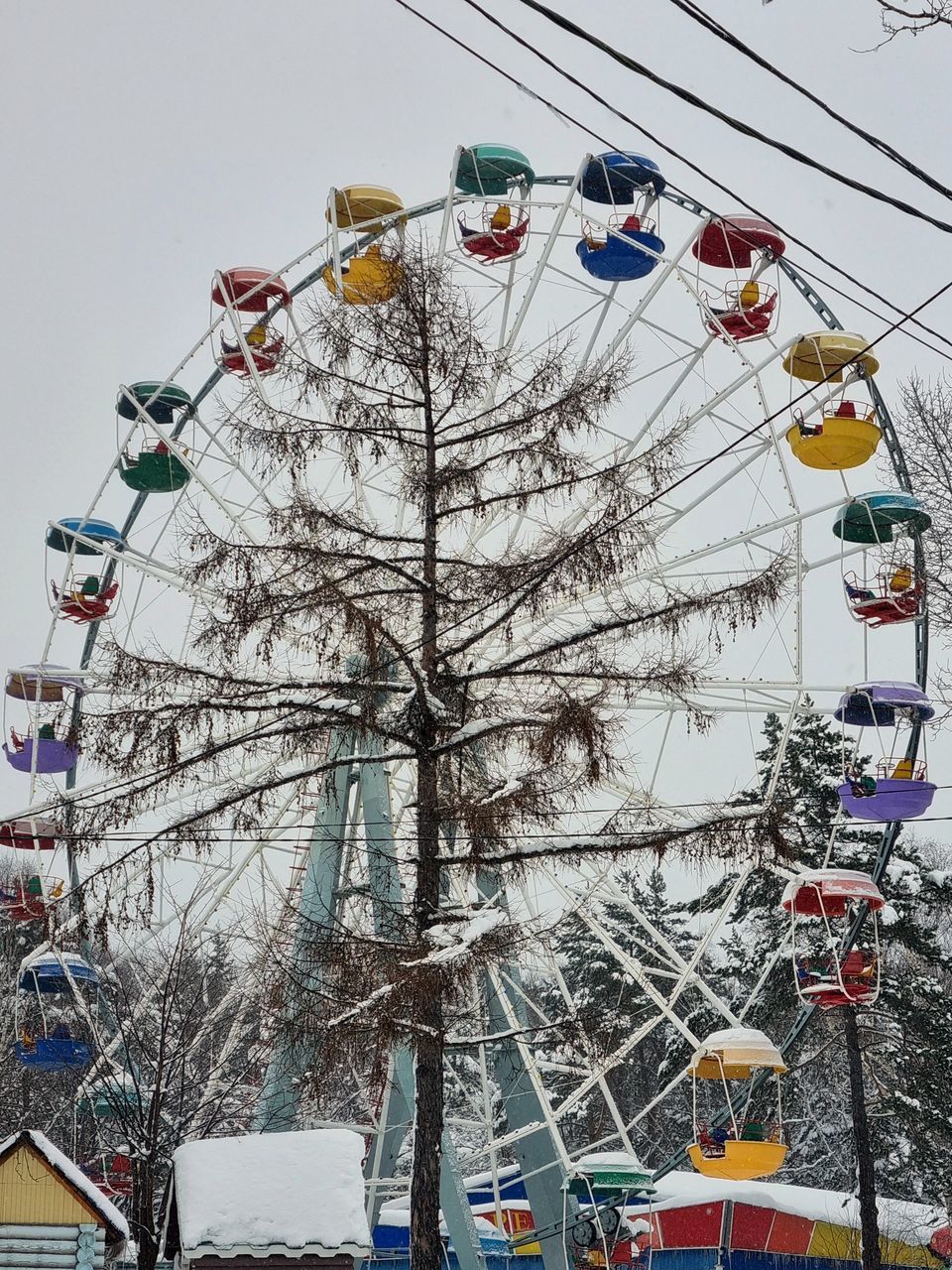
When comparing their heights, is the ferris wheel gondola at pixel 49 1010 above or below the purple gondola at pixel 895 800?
below

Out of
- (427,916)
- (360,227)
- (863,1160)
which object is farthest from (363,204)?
(863,1160)

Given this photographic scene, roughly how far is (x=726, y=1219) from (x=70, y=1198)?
19.9m

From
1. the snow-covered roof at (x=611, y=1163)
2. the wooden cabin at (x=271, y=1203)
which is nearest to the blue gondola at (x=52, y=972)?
the snow-covered roof at (x=611, y=1163)

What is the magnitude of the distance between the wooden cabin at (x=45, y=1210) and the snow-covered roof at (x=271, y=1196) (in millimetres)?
948

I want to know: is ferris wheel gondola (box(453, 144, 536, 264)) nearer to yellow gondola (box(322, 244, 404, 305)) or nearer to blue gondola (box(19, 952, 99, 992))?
yellow gondola (box(322, 244, 404, 305))

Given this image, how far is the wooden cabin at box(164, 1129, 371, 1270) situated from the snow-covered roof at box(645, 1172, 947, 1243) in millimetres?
18779

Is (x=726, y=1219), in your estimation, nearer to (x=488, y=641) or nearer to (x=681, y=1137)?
(x=681, y=1137)

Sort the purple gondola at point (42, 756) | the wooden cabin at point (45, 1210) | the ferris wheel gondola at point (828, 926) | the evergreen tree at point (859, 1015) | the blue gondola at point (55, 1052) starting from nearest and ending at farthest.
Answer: the wooden cabin at point (45, 1210) < the ferris wheel gondola at point (828, 926) < the purple gondola at point (42, 756) < the blue gondola at point (55, 1052) < the evergreen tree at point (859, 1015)

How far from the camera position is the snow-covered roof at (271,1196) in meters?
11.5

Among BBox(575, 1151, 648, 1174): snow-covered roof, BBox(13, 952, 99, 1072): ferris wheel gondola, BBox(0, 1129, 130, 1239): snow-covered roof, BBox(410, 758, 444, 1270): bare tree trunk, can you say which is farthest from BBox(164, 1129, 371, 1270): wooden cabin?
BBox(575, 1151, 648, 1174): snow-covered roof

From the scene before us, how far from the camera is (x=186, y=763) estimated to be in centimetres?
1009

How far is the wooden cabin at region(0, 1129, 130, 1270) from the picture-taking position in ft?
40.5

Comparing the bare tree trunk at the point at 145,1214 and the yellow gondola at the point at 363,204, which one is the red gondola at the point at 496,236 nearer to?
the yellow gondola at the point at 363,204

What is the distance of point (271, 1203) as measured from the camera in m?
11.7
